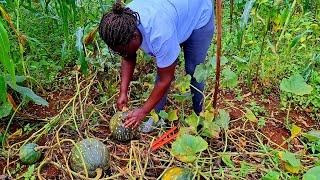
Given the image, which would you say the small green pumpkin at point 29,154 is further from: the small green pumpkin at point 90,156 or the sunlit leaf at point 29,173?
the small green pumpkin at point 90,156

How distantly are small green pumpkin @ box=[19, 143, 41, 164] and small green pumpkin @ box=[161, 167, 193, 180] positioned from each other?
767 millimetres

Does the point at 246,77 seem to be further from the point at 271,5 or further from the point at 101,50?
the point at 101,50

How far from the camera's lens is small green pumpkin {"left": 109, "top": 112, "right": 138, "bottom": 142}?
2783 mm

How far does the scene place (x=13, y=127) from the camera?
3029mm

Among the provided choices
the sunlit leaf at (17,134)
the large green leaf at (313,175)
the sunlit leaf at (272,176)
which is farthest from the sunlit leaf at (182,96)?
the sunlit leaf at (17,134)

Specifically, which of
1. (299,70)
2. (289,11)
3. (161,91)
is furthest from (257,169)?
(289,11)

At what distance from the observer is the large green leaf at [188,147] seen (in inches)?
97.2

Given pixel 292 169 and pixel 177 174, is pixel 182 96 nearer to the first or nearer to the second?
pixel 177 174

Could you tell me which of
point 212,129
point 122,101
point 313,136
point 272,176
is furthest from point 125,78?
point 313,136

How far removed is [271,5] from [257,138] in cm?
123

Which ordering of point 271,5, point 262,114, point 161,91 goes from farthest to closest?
point 271,5 < point 262,114 < point 161,91

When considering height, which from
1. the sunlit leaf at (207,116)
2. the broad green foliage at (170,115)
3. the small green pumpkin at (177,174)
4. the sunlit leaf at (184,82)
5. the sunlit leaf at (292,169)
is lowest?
the sunlit leaf at (292,169)

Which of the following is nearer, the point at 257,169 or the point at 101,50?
the point at 257,169

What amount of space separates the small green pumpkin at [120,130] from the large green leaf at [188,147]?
0.42 meters
